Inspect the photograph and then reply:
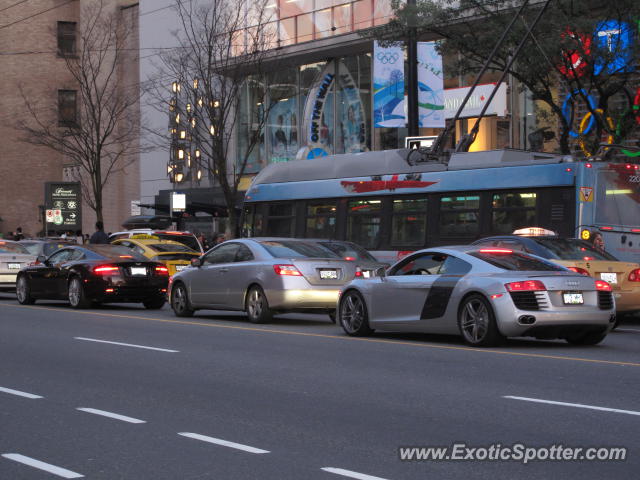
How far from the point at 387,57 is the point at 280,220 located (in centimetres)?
702

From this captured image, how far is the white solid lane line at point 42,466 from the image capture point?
6.75m

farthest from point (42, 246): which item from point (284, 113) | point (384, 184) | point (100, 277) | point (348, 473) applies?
point (348, 473)

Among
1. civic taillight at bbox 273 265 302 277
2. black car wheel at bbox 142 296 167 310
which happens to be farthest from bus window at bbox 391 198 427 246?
civic taillight at bbox 273 265 302 277

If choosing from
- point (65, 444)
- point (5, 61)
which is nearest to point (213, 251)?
point (65, 444)

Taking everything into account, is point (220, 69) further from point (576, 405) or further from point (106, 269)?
point (576, 405)

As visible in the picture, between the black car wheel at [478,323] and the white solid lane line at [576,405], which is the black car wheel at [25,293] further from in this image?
the white solid lane line at [576,405]

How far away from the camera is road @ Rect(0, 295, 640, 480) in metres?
6.97

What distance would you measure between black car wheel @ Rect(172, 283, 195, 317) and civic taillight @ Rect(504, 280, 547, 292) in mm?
8289

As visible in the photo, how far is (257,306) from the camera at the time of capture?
728 inches

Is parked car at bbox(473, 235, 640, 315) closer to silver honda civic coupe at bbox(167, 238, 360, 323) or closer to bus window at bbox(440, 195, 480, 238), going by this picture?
silver honda civic coupe at bbox(167, 238, 360, 323)

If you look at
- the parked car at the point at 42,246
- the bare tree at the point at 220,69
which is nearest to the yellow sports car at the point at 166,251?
the parked car at the point at 42,246

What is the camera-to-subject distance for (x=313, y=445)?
761cm

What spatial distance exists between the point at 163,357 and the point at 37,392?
117 inches

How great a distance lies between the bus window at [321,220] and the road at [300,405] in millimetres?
10303
